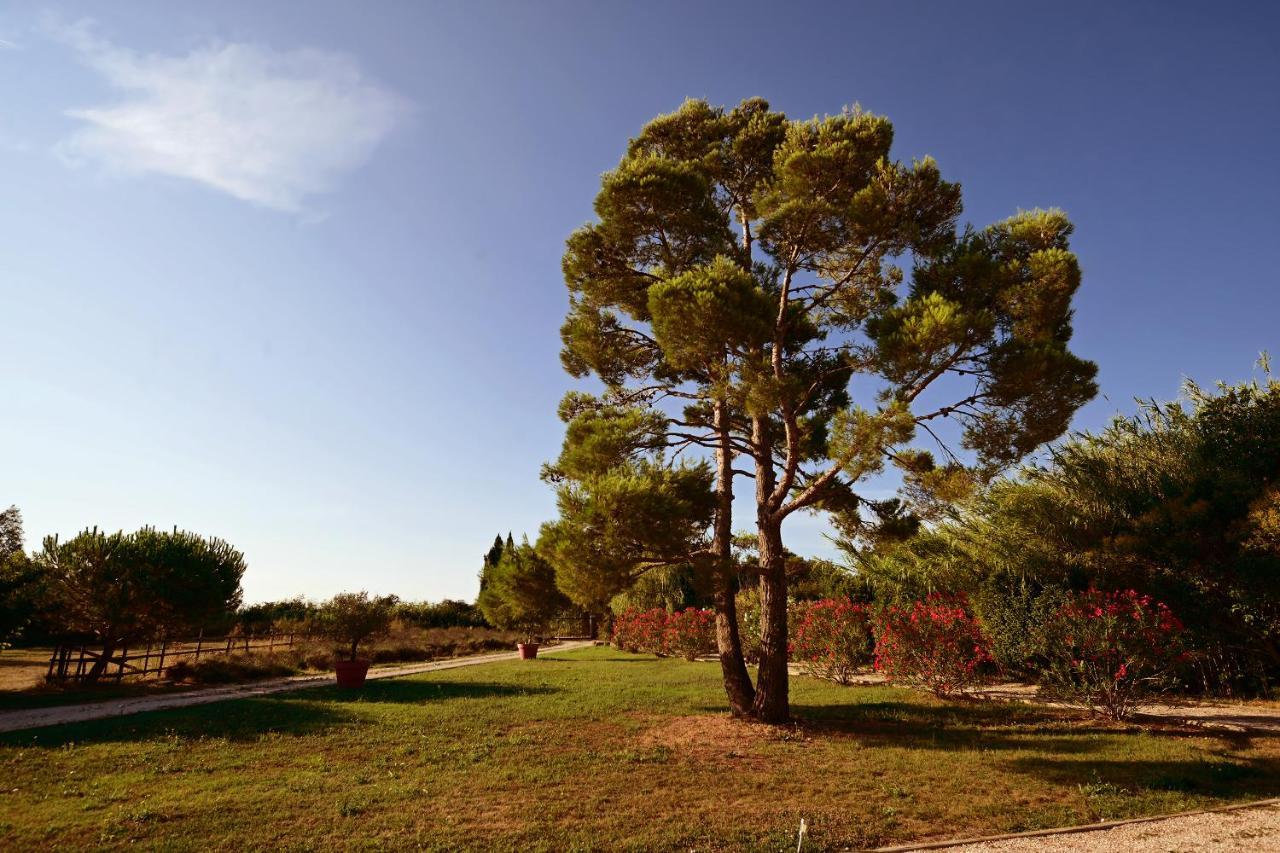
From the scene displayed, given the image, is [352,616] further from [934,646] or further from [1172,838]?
[1172,838]

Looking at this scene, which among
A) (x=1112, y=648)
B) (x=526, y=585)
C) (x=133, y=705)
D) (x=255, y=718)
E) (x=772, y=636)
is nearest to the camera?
(x=1112, y=648)

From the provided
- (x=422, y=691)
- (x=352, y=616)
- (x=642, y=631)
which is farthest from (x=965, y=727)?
(x=352, y=616)

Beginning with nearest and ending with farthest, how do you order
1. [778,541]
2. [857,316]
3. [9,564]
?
[778,541] < [857,316] < [9,564]

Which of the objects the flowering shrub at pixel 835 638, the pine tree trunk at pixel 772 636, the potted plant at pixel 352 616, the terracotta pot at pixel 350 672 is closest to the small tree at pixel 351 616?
the potted plant at pixel 352 616

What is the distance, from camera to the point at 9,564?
1759 centimetres

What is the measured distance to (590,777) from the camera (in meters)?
7.39

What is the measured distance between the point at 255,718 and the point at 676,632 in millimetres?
15824

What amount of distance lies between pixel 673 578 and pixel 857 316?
76.2 feet

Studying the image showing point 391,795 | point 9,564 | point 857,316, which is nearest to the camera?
point 391,795

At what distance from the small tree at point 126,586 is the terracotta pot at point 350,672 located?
19.4 feet

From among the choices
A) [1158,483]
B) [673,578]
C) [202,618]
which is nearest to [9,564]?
[202,618]

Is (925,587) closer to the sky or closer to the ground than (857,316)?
closer to the ground

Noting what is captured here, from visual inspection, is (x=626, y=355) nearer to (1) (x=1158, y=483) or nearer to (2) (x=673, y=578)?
(1) (x=1158, y=483)

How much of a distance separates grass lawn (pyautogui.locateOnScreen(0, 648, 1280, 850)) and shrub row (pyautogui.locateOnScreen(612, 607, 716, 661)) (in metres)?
11.5
